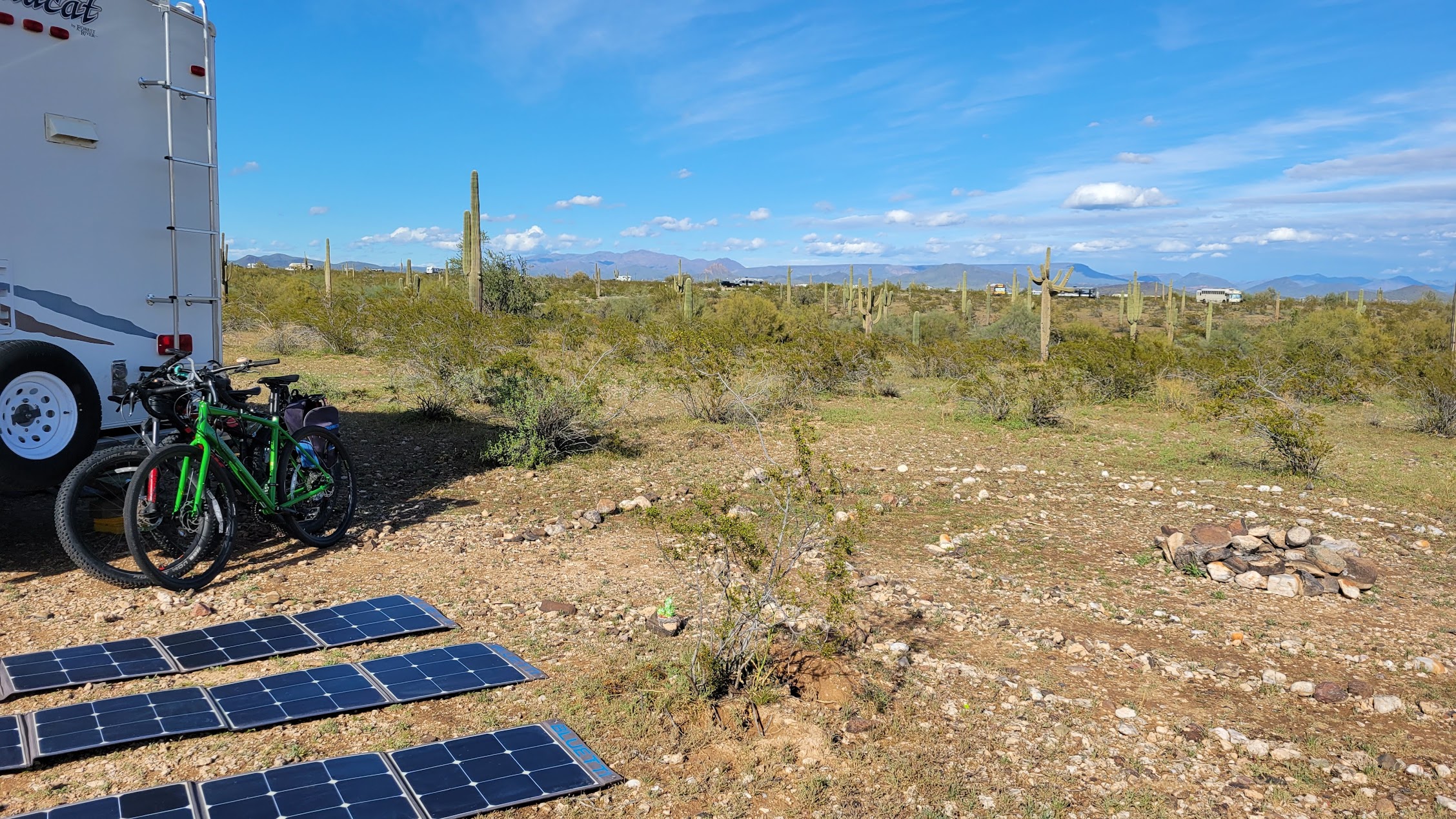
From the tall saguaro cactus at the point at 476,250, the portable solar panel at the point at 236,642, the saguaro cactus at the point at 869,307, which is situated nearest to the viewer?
the portable solar panel at the point at 236,642

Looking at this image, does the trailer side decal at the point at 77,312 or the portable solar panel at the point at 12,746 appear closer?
the portable solar panel at the point at 12,746

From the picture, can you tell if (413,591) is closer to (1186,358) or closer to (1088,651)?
(1088,651)

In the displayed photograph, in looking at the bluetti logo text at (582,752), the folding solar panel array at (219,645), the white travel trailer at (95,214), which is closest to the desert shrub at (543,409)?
the white travel trailer at (95,214)

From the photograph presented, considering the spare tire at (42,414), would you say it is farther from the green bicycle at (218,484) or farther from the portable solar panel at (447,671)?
the portable solar panel at (447,671)

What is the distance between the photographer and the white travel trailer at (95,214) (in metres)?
5.49

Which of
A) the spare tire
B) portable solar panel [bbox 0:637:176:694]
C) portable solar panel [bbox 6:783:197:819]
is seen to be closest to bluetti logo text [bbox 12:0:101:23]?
the spare tire

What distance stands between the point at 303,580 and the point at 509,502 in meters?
2.56

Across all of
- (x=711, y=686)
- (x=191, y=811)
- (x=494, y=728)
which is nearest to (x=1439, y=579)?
(x=711, y=686)

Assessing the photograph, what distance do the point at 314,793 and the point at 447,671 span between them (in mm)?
1177

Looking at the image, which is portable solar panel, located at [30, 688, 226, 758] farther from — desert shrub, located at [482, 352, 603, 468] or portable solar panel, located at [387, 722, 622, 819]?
desert shrub, located at [482, 352, 603, 468]

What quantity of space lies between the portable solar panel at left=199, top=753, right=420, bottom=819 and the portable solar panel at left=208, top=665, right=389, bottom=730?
1.48 feet

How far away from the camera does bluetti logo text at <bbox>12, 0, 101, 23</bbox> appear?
5.52 metres

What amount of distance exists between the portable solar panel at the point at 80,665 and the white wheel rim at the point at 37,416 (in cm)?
153

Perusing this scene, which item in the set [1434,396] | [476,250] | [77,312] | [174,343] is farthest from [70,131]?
[1434,396]
